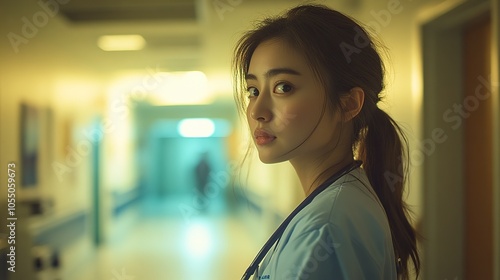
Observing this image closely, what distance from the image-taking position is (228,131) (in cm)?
1295

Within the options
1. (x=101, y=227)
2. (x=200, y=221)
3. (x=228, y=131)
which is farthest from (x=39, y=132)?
(x=228, y=131)

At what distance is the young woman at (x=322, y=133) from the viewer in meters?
0.59

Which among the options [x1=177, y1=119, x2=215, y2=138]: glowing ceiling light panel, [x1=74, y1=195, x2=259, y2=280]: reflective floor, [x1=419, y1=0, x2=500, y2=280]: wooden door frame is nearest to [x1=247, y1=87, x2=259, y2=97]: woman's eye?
[x1=419, y1=0, x2=500, y2=280]: wooden door frame

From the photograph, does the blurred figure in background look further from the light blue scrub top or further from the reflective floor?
the light blue scrub top

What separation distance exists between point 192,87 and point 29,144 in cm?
533

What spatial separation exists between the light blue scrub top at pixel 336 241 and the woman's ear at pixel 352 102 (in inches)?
A: 5.5

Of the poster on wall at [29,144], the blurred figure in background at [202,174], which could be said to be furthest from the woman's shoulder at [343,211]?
the blurred figure in background at [202,174]

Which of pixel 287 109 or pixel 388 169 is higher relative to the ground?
pixel 287 109

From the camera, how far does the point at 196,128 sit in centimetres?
1305

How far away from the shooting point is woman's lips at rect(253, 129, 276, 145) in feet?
2.37

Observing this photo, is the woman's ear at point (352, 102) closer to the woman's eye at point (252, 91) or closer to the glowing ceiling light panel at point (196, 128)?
the woman's eye at point (252, 91)

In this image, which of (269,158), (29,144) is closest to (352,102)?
(269,158)

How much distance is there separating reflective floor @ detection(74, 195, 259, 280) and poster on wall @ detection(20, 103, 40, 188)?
5.62ft

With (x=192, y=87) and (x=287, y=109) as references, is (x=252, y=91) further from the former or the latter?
(x=192, y=87)
